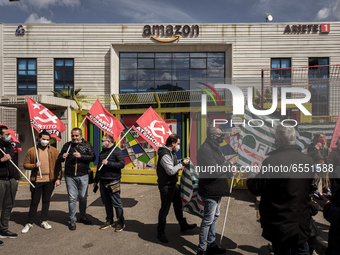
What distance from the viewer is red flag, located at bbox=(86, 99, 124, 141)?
5406mm

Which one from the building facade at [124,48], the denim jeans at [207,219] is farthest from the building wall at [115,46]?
the denim jeans at [207,219]

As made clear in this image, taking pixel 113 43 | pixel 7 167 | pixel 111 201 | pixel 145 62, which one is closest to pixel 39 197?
pixel 7 167

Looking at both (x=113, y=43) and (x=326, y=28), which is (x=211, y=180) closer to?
(x=113, y=43)

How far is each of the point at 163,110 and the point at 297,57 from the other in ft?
53.2

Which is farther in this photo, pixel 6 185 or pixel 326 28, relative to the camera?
pixel 326 28

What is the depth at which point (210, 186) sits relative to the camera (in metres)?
3.52

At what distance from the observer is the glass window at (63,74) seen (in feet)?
63.0

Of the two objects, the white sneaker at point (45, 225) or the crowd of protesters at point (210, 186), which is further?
the white sneaker at point (45, 225)

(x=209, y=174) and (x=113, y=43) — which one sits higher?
(x=113, y=43)

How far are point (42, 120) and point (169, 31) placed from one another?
53.8 ft

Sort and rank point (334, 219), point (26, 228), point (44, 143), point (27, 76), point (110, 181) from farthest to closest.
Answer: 1. point (27, 76)
2. point (44, 143)
3. point (110, 181)
4. point (26, 228)
5. point (334, 219)

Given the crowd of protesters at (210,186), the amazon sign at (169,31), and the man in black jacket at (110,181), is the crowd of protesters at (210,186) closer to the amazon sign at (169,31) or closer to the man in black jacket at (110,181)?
the man in black jacket at (110,181)

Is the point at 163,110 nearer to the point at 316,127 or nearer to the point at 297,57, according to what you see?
the point at 316,127

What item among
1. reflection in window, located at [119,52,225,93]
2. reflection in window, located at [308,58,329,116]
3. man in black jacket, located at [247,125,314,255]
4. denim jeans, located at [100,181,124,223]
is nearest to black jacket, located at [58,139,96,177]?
denim jeans, located at [100,181,124,223]
